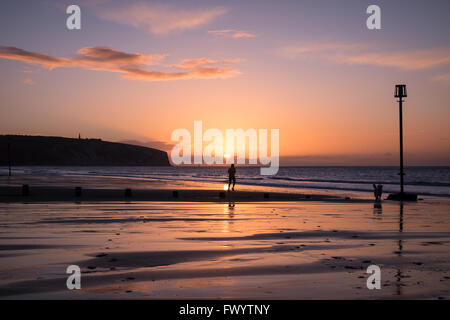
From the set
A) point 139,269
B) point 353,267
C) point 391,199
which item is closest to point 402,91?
point 391,199

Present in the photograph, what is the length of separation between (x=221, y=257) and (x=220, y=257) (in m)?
0.02

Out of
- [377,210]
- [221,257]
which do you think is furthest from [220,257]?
[377,210]

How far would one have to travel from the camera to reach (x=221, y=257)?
10188 mm

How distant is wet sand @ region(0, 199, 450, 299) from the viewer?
737 cm

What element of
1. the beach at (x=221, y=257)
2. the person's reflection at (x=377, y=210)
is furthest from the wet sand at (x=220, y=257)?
the person's reflection at (x=377, y=210)

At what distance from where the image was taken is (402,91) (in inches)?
1250

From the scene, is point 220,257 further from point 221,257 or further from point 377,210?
point 377,210

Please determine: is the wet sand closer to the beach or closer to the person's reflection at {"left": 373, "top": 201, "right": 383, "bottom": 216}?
the beach

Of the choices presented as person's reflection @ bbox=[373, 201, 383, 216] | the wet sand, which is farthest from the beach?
person's reflection @ bbox=[373, 201, 383, 216]

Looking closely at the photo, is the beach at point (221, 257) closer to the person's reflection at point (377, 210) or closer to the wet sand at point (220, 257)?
the wet sand at point (220, 257)

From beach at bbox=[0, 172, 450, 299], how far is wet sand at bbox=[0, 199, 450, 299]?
2cm

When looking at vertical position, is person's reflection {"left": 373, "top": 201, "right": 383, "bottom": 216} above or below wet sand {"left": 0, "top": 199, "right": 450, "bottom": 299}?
below

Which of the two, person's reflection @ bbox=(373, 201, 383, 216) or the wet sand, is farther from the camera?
person's reflection @ bbox=(373, 201, 383, 216)
